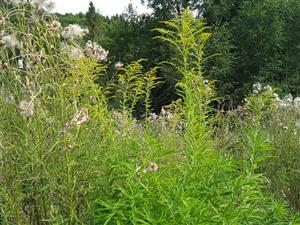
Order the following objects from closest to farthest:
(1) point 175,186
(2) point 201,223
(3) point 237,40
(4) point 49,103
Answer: (2) point 201,223 → (1) point 175,186 → (4) point 49,103 → (3) point 237,40

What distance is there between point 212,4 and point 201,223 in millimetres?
24292

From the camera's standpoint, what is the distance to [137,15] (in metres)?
27.4

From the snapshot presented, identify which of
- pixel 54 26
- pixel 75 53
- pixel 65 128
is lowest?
pixel 65 128

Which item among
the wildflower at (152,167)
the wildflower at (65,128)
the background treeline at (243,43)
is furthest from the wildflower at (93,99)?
the background treeline at (243,43)

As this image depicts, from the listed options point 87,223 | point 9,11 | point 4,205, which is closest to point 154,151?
point 87,223

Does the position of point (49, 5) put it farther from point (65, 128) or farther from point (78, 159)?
point (78, 159)

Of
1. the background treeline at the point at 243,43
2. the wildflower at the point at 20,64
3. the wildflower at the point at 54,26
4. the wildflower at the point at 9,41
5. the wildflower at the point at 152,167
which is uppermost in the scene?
the background treeline at the point at 243,43

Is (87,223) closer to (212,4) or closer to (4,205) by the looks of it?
(4,205)

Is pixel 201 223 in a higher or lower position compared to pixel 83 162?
lower

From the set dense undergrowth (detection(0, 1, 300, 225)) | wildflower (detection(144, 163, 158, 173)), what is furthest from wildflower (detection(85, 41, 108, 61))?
wildflower (detection(144, 163, 158, 173))

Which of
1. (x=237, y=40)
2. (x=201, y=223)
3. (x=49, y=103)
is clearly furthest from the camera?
(x=237, y=40)

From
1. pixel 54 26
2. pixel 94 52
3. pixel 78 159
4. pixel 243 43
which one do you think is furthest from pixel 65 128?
pixel 243 43

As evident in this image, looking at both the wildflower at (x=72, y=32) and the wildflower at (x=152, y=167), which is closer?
the wildflower at (x=152, y=167)

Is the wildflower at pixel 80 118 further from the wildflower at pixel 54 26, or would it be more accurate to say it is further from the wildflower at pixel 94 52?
the wildflower at pixel 94 52
